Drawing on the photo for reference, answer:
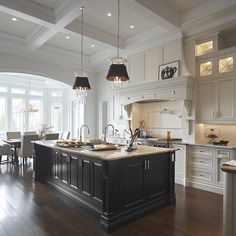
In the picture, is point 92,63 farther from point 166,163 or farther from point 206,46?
point 166,163

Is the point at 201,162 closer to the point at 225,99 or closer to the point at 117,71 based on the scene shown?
the point at 225,99

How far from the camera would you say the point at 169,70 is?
17.3ft

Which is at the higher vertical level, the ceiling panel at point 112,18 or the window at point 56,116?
the ceiling panel at point 112,18

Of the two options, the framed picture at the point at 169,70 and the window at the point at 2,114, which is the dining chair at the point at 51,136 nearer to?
the window at the point at 2,114

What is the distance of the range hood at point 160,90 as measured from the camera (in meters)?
4.80

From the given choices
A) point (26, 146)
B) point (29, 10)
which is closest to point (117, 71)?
point (29, 10)

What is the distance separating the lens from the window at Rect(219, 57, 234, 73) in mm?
4395

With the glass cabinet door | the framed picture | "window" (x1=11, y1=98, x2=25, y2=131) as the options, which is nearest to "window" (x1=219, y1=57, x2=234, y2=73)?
the glass cabinet door

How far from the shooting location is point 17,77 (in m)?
10.1

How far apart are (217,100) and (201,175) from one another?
1.75 meters

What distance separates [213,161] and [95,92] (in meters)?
5.47

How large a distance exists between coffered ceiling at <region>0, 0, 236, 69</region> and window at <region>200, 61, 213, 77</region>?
2.58 ft

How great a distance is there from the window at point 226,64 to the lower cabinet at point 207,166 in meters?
1.74

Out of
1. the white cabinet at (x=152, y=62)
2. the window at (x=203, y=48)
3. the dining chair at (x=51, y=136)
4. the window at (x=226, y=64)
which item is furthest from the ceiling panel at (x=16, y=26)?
the window at (x=226, y=64)
